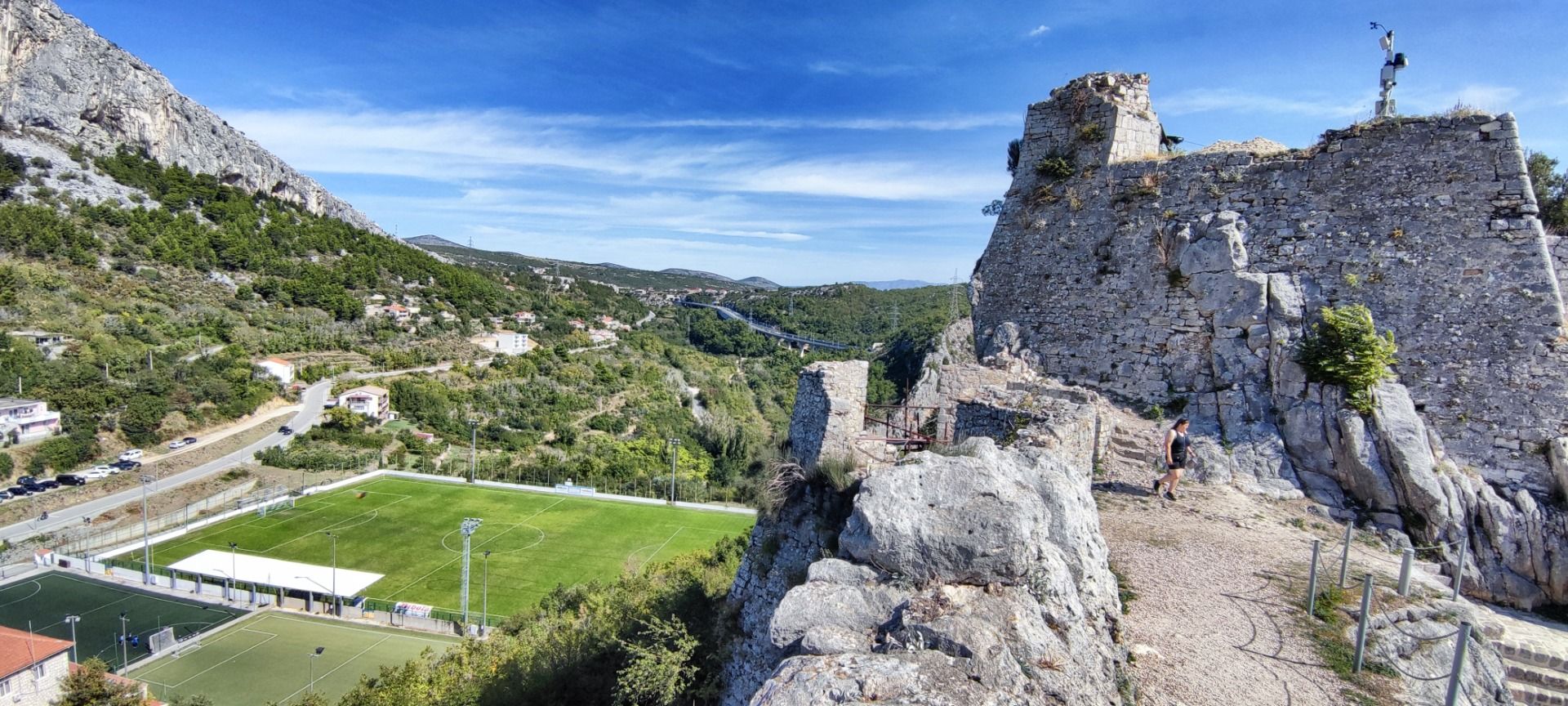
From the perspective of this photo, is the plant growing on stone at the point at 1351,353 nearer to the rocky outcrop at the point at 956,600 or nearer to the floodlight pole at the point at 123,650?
the rocky outcrop at the point at 956,600

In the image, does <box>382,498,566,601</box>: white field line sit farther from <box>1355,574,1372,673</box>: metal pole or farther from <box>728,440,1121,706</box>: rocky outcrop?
<box>1355,574,1372,673</box>: metal pole

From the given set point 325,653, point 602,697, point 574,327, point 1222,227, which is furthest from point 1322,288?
point 574,327

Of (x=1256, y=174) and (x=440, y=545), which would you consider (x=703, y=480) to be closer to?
(x=440, y=545)

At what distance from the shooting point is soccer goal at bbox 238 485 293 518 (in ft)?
115

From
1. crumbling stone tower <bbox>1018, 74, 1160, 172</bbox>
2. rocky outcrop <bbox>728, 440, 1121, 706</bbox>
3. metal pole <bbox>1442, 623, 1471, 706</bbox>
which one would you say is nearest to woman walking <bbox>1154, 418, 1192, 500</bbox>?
rocky outcrop <bbox>728, 440, 1121, 706</bbox>

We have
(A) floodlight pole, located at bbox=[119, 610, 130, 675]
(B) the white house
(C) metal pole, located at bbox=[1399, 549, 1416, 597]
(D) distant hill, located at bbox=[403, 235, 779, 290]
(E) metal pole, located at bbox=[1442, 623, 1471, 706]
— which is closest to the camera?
(E) metal pole, located at bbox=[1442, 623, 1471, 706]

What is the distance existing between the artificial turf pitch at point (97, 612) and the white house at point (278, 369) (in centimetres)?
2376

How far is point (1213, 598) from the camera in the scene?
536cm

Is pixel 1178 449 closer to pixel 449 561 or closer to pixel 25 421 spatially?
pixel 449 561

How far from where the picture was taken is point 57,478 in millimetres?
34500

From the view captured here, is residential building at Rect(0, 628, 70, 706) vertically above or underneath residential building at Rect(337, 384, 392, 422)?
underneath

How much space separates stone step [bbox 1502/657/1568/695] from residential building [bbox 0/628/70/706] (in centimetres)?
2652

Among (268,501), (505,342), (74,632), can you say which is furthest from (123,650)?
(505,342)

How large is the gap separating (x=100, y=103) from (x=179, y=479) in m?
56.6
